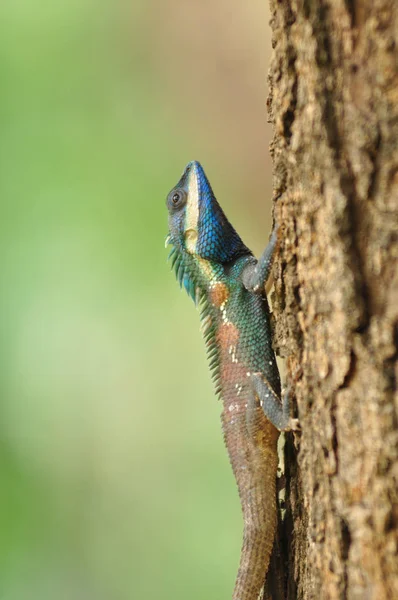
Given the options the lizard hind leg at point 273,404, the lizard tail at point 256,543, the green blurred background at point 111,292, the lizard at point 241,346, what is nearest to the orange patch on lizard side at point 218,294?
the lizard at point 241,346

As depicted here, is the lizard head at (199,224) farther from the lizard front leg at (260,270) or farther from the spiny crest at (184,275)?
the lizard front leg at (260,270)

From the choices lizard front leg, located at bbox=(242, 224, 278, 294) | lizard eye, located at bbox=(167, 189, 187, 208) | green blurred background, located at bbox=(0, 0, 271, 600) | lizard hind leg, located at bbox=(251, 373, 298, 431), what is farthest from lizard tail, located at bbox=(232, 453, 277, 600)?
green blurred background, located at bbox=(0, 0, 271, 600)

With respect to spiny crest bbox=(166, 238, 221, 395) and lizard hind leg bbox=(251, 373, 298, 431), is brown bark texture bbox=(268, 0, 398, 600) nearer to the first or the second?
lizard hind leg bbox=(251, 373, 298, 431)

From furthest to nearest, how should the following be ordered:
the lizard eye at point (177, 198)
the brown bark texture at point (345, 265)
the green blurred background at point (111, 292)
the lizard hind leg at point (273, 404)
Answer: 1. the green blurred background at point (111, 292)
2. the lizard eye at point (177, 198)
3. the lizard hind leg at point (273, 404)
4. the brown bark texture at point (345, 265)

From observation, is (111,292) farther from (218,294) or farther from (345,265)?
(345,265)

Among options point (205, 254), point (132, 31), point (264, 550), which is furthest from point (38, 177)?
point (264, 550)

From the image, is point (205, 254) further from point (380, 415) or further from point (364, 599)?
point (364, 599)

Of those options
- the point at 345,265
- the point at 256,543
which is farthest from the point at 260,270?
the point at 256,543
